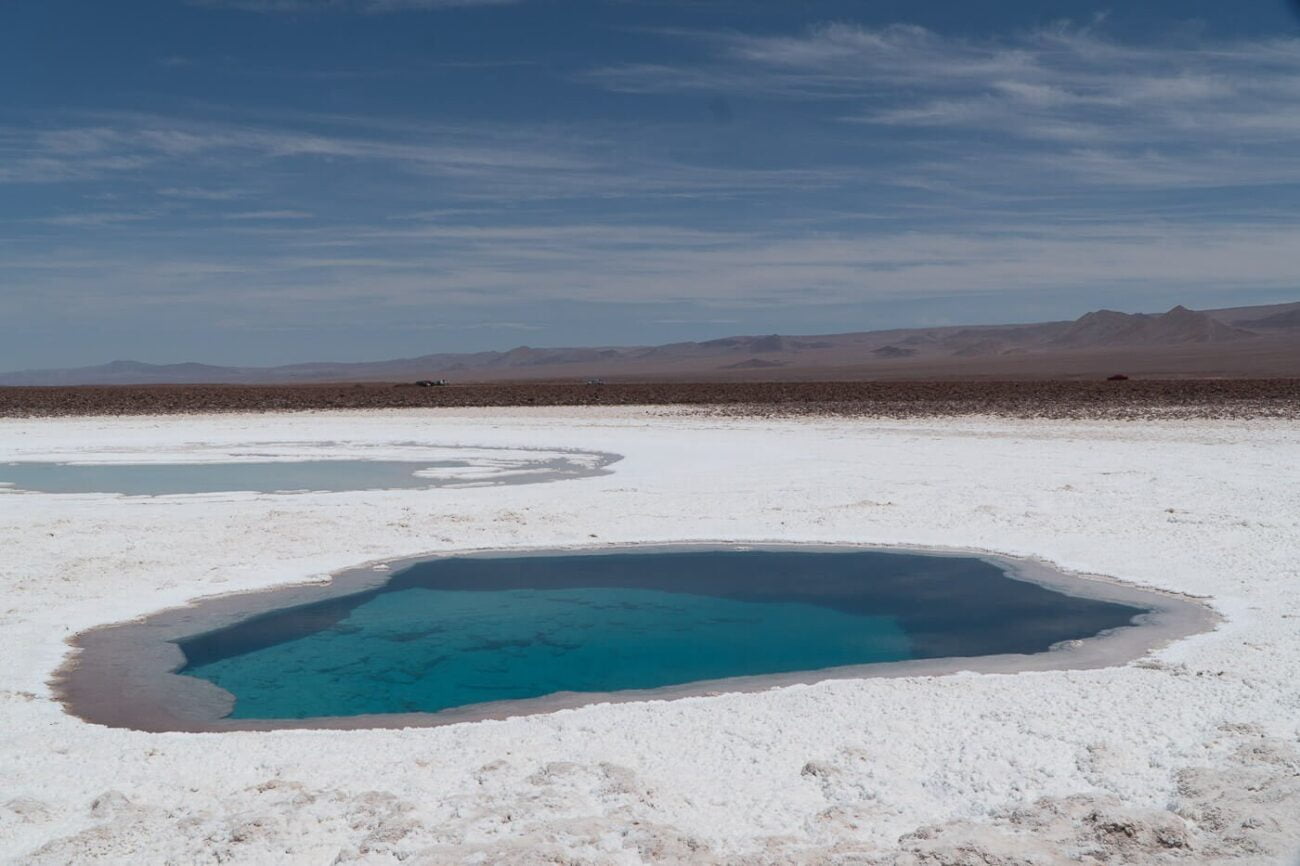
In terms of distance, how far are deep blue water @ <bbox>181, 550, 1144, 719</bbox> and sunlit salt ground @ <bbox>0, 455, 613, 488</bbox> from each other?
5.83 meters

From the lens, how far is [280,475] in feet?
55.2

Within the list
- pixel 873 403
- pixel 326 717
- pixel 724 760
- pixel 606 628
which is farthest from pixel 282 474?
pixel 873 403

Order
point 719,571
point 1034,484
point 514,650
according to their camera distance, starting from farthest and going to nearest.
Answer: point 1034,484
point 719,571
point 514,650

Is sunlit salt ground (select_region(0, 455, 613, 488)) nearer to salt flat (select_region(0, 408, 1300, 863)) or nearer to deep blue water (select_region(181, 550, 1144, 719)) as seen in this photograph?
salt flat (select_region(0, 408, 1300, 863))

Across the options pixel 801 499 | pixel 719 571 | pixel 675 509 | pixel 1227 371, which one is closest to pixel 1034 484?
pixel 801 499

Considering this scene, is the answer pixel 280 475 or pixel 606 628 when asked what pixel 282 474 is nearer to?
pixel 280 475

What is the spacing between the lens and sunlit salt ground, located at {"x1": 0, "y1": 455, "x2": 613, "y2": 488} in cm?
1502

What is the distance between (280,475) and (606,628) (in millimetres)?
10160

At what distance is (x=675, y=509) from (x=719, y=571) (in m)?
2.82

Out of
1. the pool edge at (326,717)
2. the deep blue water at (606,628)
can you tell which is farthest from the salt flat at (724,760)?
the deep blue water at (606,628)

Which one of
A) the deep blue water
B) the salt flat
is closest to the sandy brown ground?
the salt flat

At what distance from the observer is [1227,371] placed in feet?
276

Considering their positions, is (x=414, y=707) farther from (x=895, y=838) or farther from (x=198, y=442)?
(x=198, y=442)

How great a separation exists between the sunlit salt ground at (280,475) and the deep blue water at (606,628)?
5830mm
